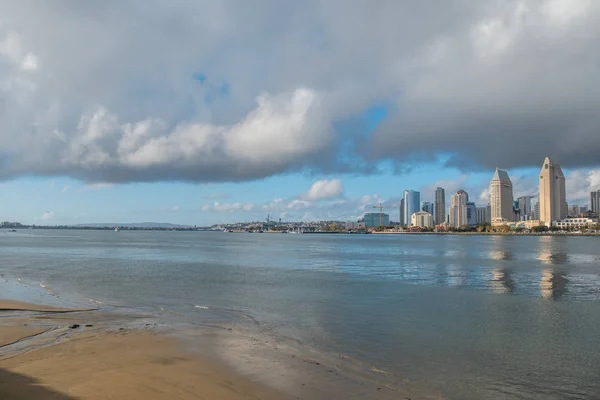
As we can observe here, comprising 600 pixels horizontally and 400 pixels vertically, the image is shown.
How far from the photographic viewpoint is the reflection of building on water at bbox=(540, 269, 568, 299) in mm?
31922

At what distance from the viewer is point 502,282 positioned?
39.8 m

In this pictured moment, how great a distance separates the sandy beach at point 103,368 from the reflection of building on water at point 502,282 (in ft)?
88.7

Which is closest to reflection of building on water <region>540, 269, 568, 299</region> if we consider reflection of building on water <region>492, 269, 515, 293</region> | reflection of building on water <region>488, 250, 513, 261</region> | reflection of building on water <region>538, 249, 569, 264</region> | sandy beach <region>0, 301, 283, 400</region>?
reflection of building on water <region>492, 269, 515, 293</region>

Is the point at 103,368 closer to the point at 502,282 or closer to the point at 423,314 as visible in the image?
the point at 423,314

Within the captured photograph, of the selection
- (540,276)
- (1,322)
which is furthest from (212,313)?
(540,276)

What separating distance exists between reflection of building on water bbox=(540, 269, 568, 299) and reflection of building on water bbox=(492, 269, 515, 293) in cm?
231

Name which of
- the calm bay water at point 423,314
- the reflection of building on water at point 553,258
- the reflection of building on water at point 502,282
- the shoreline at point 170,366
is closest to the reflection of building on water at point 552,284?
the calm bay water at point 423,314

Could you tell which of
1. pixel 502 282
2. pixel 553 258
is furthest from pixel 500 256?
pixel 502 282

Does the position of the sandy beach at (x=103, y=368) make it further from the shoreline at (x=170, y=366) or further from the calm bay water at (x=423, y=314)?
the calm bay water at (x=423, y=314)

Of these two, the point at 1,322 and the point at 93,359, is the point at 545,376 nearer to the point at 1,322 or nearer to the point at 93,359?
the point at 93,359

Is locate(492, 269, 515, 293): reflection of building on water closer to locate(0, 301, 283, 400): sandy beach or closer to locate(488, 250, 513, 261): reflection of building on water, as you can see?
locate(488, 250, 513, 261): reflection of building on water

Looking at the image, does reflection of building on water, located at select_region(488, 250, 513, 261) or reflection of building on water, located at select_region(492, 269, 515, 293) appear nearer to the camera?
reflection of building on water, located at select_region(492, 269, 515, 293)

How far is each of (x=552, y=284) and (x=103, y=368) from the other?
36.7m

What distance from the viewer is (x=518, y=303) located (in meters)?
28.3
